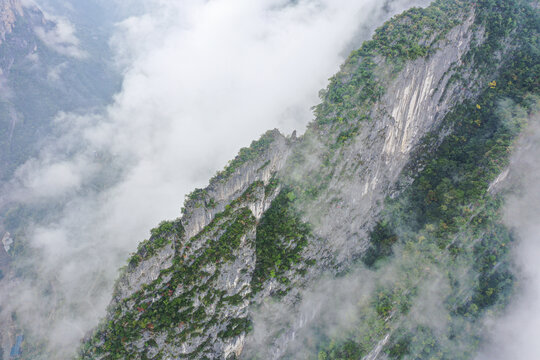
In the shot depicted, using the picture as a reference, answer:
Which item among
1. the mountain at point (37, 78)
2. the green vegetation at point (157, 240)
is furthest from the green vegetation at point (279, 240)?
the mountain at point (37, 78)

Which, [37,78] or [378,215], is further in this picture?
[37,78]

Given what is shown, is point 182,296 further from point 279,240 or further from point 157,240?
point 279,240

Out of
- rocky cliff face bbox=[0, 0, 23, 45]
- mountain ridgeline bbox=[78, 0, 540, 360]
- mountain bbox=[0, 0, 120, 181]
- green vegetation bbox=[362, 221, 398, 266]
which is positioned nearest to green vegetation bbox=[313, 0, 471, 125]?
mountain ridgeline bbox=[78, 0, 540, 360]

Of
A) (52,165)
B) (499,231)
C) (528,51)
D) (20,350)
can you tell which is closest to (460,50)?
(528,51)

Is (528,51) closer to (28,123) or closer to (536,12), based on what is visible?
(536,12)

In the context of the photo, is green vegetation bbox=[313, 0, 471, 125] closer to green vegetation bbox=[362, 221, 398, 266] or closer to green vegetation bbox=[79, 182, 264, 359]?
green vegetation bbox=[79, 182, 264, 359]

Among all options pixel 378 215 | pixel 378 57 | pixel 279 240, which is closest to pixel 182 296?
pixel 279 240

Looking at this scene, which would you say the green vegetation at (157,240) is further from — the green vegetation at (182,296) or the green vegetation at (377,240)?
the green vegetation at (377,240)
